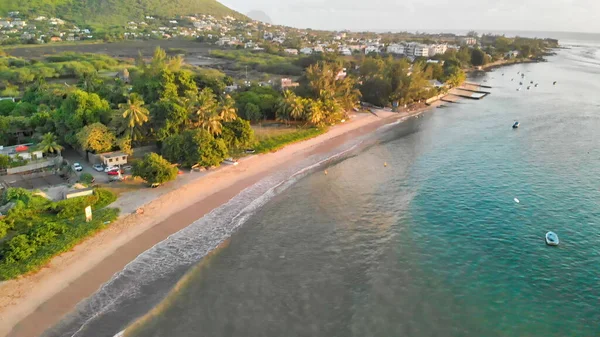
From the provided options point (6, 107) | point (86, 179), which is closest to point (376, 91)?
point (86, 179)

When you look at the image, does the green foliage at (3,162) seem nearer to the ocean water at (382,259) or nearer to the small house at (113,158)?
the small house at (113,158)

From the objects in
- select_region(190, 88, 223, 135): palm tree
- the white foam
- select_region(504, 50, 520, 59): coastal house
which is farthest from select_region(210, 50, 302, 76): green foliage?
select_region(504, 50, 520, 59): coastal house

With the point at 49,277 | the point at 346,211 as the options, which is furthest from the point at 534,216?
the point at 49,277

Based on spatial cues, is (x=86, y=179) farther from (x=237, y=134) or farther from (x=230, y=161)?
(x=237, y=134)

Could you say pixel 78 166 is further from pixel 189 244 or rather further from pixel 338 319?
pixel 338 319

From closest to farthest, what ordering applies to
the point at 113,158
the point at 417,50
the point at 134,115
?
the point at 113,158
the point at 134,115
the point at 417,50

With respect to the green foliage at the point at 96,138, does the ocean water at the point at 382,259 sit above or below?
below

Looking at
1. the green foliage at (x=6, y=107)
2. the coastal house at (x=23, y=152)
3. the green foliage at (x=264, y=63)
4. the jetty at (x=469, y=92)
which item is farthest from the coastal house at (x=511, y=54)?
the coastal house at (x=23, y=152)
